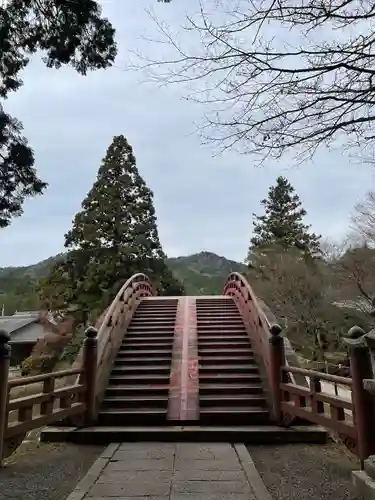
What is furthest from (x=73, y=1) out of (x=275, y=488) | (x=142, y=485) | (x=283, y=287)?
(x=283, y=287)

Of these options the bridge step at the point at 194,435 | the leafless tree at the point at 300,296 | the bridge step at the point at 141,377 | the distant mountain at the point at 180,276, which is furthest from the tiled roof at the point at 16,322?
the bridge step at the point at 194,435

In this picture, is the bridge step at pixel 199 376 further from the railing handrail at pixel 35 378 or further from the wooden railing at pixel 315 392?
the railing handrail at pixel 35 378

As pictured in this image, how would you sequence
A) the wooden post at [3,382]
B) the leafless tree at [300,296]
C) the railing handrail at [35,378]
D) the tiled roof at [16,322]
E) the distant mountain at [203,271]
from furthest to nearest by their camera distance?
the distant mountain at [203,271] < the tiled roof at [16,322] < the leafless tree at [300,296] < the railing handrail at [35,378] < the wooden post at [3,382]

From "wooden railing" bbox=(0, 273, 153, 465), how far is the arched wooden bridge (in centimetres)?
1

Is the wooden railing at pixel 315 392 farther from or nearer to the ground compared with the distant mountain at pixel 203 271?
nearer to the ground

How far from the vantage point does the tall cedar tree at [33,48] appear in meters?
4.75

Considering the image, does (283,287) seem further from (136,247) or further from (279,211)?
(279,211)

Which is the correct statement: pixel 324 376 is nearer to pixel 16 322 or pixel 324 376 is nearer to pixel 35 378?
pixel 35 378

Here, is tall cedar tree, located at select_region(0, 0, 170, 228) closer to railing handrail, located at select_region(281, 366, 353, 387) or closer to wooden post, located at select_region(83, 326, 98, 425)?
wooden post, located at select_region(83, 326, 98, 425)

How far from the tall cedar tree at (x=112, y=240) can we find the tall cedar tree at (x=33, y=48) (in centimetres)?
1357

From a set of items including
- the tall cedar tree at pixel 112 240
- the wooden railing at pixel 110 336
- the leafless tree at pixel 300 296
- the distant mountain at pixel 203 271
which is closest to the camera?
the wooden railing at pixel 110 336

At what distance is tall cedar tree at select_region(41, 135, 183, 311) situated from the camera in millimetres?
19391

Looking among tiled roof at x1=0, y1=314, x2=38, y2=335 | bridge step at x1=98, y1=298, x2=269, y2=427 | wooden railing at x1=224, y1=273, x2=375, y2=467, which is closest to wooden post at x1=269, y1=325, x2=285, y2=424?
wooden railing at x1=224, y1=273, x2=375, y2=467

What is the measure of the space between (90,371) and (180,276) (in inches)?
1300
